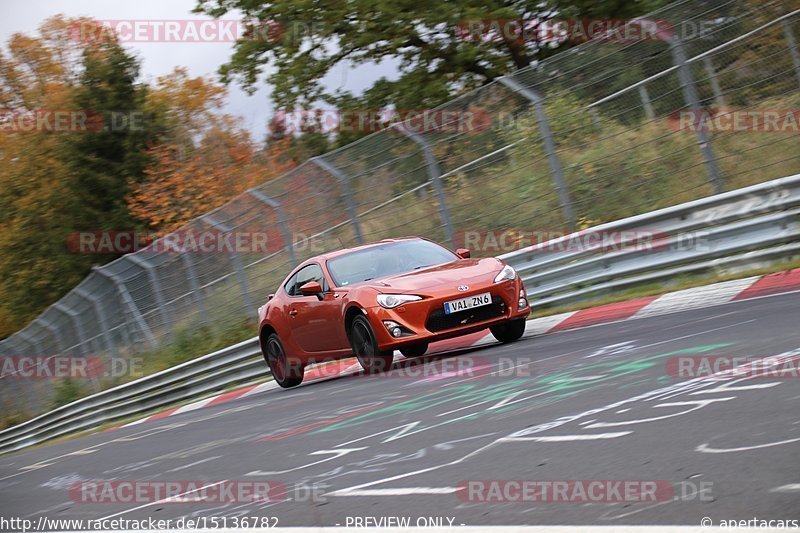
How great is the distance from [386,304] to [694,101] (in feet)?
13.7

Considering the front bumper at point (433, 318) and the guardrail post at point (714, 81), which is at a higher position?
the guardrail post at point (714, 81)

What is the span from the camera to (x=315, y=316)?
40.8 ft

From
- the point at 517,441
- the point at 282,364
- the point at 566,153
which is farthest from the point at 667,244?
the point at 517,441

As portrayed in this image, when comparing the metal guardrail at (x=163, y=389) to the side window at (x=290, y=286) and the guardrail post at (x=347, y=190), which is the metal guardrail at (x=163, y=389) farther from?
the side window at (x=290, y=286)

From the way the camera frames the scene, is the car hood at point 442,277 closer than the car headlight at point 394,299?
No

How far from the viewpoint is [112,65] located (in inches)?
1955

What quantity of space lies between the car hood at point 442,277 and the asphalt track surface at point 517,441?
0.73m

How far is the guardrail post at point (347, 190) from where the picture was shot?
16859 millimetres

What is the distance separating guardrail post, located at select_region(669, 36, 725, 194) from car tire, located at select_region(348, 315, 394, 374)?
13.4 feet

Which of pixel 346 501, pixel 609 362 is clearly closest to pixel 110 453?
pixel 609 362

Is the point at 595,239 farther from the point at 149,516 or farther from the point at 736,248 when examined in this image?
the point at 149,516

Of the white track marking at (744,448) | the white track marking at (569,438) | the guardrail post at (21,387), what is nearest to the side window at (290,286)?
the white track marking at (569,438)

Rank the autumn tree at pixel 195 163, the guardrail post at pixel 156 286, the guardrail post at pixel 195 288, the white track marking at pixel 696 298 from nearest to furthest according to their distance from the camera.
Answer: the white track marking at pixel 696 298 → the guardrail post at pixel 195 288 → the guardrail post at pixel 156 286 → the autumn tree at pixel 195 163

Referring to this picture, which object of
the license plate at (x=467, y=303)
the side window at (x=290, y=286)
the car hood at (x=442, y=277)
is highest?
the side window at (x=290, y=286)
